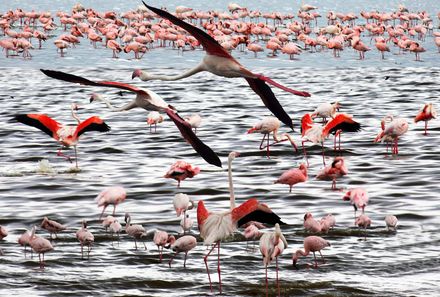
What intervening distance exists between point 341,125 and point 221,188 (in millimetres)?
2184

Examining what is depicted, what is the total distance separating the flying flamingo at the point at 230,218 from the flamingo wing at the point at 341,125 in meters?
5.35

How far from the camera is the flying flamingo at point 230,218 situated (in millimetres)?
7574

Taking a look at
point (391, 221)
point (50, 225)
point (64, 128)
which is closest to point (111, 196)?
point (50, 225)

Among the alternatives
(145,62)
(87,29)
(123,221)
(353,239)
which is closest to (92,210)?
(123,221)

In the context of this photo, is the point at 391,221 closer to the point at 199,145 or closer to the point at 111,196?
the point at 111,196

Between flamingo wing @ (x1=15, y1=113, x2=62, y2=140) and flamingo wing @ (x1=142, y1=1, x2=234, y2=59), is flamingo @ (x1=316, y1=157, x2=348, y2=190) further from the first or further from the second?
flamingo wing @ (x1=142, y1=1, x2=234, y2=59)

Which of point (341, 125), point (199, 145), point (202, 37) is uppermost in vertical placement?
point (202, 37)

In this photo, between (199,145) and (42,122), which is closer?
(199,145)

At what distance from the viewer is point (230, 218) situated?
7824 millimetres

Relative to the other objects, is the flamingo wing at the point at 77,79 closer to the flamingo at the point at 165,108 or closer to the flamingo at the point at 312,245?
the flamingo at the point at 165,108

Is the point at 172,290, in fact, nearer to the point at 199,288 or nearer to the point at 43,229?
the point at 199,288

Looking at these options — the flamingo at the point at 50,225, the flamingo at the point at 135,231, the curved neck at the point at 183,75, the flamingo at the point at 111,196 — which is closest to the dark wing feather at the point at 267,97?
the curved neck at the point at 183,75

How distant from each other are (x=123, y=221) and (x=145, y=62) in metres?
15.8

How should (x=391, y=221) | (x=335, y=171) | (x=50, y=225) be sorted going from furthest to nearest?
(x=335, y=171) < (x=391, y=221) < (x=50, y=225)
